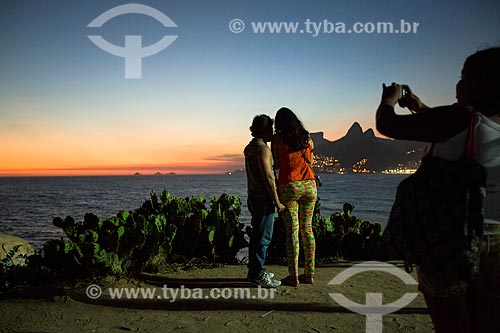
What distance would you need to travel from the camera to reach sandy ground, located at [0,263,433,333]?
3902 mm

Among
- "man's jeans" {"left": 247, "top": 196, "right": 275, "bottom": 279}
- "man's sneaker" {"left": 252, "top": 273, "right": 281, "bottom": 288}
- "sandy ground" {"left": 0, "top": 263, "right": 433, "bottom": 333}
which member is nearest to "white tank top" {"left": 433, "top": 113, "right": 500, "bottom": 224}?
"sandy ground" {"left": 0, "top": 263, "right": 433, "bottom": 333}

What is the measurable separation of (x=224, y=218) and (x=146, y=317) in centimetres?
263

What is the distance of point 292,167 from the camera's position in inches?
195

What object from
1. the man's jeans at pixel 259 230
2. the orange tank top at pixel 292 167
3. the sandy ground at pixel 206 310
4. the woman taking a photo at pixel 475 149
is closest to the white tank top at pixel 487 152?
the woman taking a photo at pixel 475 149

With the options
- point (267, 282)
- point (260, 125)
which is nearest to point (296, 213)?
point (267, 282)

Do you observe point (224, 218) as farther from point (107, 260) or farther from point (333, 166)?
point (333, 166)

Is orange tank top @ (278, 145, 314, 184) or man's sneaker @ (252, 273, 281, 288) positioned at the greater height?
orange tank top @ (278, 145, 314, 184)

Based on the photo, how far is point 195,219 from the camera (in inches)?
249

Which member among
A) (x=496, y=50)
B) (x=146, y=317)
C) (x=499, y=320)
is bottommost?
(x=146, y=317)

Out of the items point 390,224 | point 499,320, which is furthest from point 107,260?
point 499,320

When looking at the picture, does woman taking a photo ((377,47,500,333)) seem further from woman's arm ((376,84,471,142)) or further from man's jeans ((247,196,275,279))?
man's jeans ((247,196,275,279))

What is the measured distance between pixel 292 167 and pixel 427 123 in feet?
10.9

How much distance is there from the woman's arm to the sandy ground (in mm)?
2758

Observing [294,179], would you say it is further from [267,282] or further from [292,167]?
[267,282]
